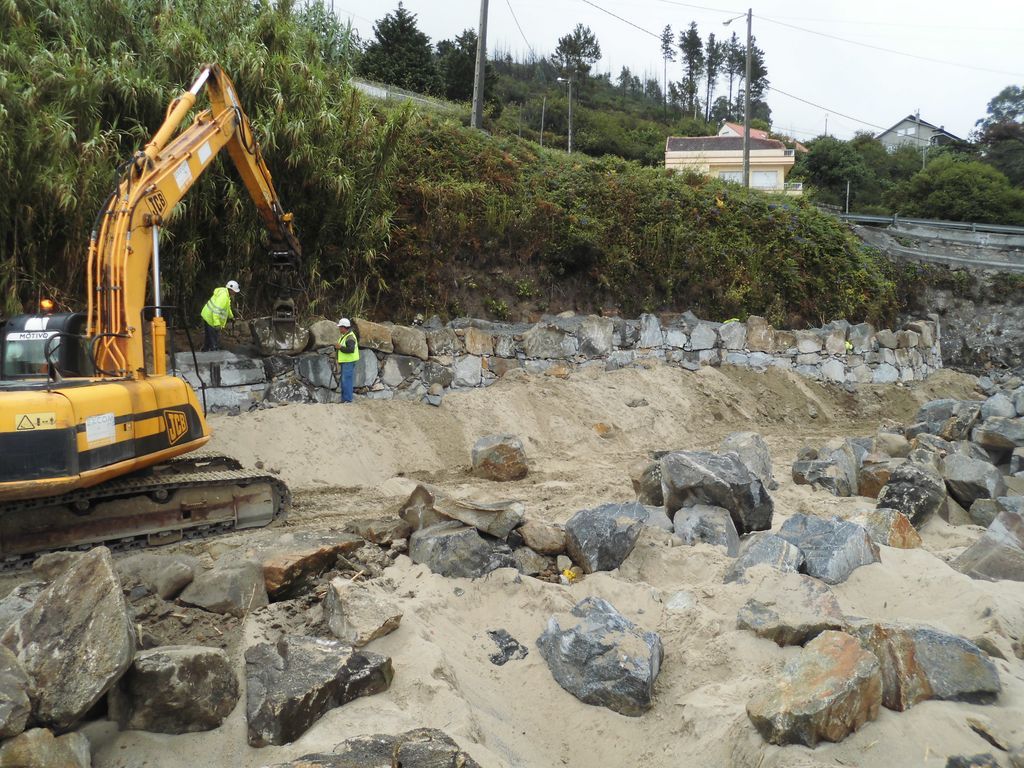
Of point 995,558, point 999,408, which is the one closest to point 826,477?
point 995,558

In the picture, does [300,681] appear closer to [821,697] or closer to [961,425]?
[821,697]

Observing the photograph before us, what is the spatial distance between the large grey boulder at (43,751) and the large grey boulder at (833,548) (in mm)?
3661

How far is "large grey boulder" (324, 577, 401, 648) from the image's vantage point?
3443mm

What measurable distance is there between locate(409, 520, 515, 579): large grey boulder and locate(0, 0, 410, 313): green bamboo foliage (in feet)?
17.8

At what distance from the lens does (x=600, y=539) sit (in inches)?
172

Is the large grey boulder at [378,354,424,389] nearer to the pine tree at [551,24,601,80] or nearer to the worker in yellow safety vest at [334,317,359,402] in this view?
the worker in yellow safety vest at [334,317,359,402]

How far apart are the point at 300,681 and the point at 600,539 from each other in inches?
80.5

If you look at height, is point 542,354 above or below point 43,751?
above

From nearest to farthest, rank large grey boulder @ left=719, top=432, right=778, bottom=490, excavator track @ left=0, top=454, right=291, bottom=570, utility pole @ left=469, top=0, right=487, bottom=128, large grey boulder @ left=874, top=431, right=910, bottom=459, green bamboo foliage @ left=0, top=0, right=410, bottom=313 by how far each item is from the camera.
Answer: excavator track @ left=0, top=454, right=291, bottom=570 < large grey boulder @ left=719, top=432, right=778, bottom=490 < green bamboo foliage @ left=0, top=0, right=410, bottom=313 < large grey boulder @ left=874, top=431, right=910, bottom=459 < utility pole @ left=469, top=0, right=487, bottom=128

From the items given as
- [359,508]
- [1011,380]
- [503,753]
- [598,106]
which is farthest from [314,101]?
[598,106]

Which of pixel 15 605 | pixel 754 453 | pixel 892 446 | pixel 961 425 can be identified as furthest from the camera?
pixel 961 425

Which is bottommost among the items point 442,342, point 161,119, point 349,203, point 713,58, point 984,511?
point 984,511

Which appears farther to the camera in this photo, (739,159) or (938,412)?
(739,159)

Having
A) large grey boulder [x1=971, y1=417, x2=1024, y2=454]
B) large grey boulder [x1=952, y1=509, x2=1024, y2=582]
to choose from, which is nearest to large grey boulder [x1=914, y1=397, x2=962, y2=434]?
large grey boulder [x1=971, y1=417, x2=1024, y2=454]
